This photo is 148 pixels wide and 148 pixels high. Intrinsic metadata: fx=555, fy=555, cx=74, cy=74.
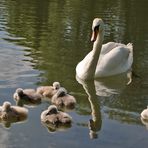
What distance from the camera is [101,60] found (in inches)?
573

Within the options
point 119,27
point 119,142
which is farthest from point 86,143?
point 119,27

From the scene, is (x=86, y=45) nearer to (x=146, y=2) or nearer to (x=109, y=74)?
(x=109, y=74)

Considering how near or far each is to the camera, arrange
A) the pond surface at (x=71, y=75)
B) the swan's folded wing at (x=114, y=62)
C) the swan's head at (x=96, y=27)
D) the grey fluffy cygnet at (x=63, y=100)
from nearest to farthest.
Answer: the pond surface at (x=71, y=75) → the grey fluffy cygnet at (x=63, y=100) → the swan's head at (x=96, y=27) → the swan's folded wing at (x=114, y=62)

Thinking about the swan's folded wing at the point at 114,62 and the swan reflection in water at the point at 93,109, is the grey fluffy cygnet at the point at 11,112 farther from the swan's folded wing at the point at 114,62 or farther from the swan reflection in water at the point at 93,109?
the swan's folded wing at the point at 114,62

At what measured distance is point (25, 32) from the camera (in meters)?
20.3

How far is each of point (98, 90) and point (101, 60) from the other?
1.66m

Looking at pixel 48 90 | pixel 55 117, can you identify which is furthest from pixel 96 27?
pixel 55 117

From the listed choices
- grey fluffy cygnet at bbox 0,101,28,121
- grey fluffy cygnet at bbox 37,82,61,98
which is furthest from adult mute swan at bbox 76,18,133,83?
grey fluffy cygnet at bbox 0,101,28,121

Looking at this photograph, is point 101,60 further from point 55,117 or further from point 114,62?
point 55,117

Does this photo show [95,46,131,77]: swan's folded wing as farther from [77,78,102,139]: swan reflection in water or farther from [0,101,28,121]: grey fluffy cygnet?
[0,101,28,121]: grey fluffy cygnet

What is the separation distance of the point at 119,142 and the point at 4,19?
14.8 m

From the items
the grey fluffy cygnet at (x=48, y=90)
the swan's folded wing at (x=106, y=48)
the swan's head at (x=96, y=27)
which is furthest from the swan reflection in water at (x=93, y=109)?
the swan's folded wing at (x=106, y=48)

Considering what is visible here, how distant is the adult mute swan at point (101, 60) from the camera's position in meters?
13.9

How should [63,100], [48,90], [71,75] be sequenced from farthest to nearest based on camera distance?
[71,75] → [48,90] → [63,100]
